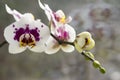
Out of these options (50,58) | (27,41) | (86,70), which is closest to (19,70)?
(50,58)

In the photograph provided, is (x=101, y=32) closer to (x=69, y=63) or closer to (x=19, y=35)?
(x=69, y=63)

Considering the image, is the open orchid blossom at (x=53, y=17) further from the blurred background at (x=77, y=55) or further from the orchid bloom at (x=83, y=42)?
the blurred background at (x=77, y=55)

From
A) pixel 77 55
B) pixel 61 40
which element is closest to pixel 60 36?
pixel 61 40

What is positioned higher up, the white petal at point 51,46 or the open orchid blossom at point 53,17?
the open orchid blossom at point 53,17

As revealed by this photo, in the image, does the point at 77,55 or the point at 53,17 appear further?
the point at 77,55

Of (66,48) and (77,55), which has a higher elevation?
(77,55)

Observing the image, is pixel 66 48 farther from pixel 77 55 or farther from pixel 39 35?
pixel 77 55

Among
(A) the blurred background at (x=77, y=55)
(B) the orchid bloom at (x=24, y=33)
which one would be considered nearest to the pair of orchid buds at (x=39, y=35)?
(B) the orchid bloom at (x=24, y=33)

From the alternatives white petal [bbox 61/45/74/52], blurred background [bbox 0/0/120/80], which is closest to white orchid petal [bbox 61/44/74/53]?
white petal [bbox 61/45/74/52]
